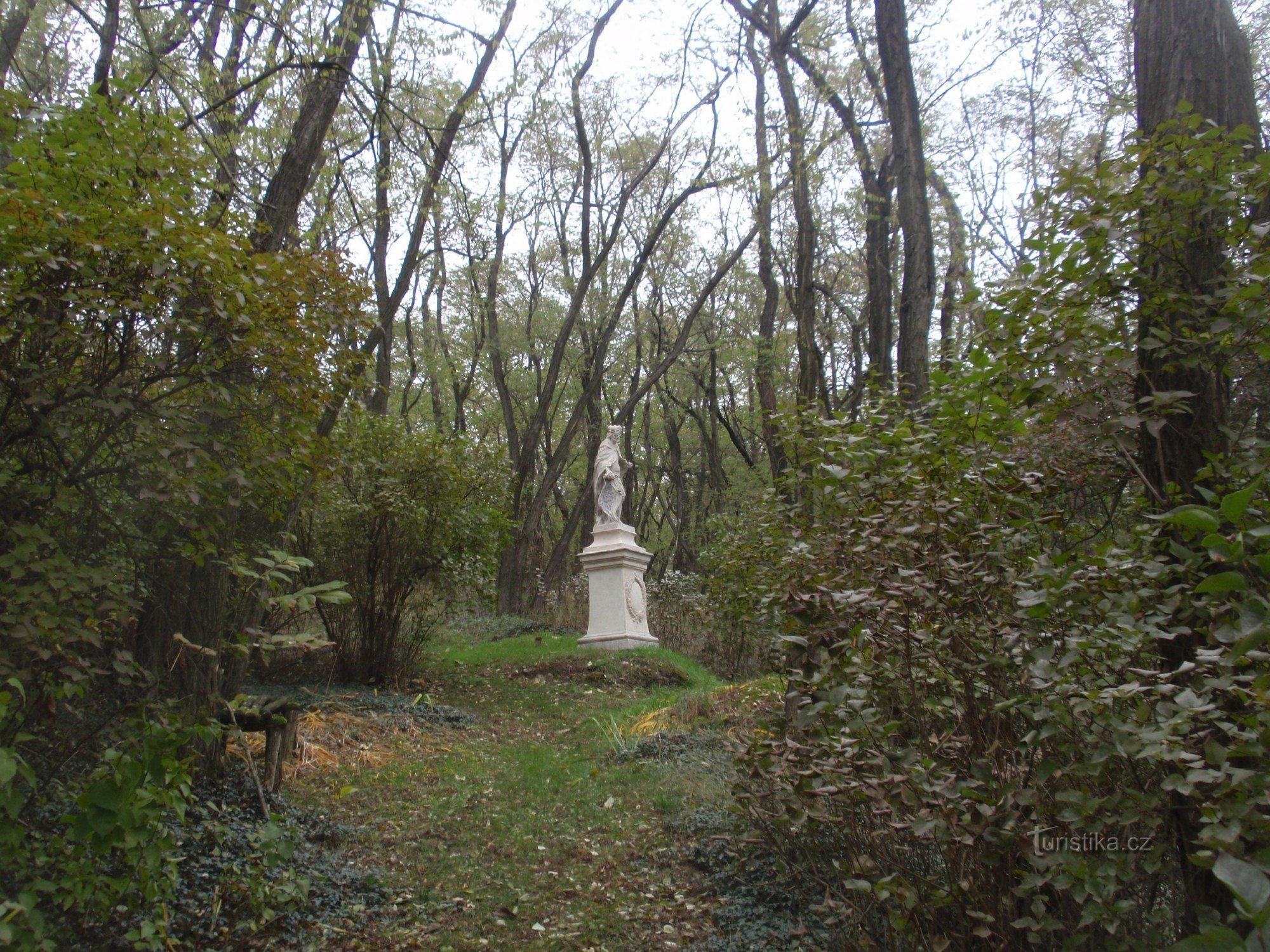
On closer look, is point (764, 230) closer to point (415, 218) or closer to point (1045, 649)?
point (415, 218)

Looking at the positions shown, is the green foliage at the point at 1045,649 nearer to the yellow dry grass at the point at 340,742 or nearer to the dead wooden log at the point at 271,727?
the dead wooden log at the point at 271,727

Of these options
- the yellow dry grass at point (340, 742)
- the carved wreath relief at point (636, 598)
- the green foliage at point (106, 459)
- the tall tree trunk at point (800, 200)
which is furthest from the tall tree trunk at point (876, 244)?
the carved wreath relief at point (636, 598)

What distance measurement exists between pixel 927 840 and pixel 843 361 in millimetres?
21891

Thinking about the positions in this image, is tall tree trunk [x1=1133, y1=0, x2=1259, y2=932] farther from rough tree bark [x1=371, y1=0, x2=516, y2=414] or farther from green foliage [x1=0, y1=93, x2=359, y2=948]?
rough tree bark [x1=371, y1=0, x2=516, y2=414]

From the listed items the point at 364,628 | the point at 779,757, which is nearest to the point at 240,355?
the point at 779,757

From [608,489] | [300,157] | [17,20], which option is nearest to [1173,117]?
[300,157]

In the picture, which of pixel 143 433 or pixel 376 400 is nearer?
pixel 143 433

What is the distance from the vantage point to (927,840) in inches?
111

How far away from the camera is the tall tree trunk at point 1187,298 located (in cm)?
229

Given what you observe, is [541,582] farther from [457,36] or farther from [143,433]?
[143,433]

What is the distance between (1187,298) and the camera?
Result: 2.52 m

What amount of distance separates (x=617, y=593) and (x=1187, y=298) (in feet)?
36.2

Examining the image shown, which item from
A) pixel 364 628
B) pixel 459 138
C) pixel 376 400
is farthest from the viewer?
pixel 376 400

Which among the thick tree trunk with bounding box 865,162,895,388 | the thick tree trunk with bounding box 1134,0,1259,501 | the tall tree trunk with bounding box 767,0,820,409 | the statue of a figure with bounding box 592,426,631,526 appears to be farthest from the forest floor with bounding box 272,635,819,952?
the statue of a figure with bounding box 592,426,631,526
